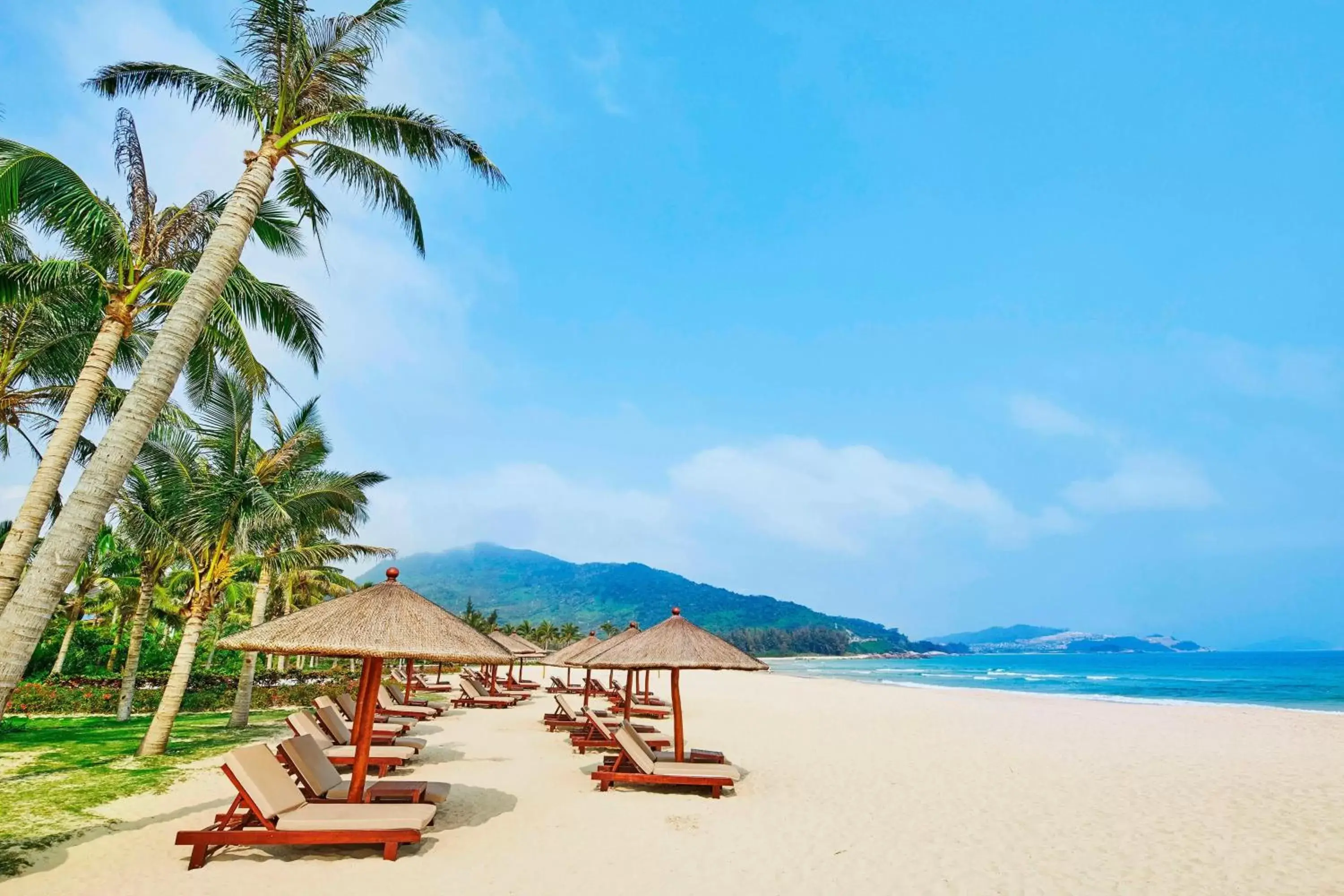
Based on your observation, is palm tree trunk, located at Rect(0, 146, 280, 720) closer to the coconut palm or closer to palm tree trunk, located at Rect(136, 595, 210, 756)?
palm tree trunk, located at Rect(136, 595, 210, 756)

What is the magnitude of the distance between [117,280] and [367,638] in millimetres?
5540

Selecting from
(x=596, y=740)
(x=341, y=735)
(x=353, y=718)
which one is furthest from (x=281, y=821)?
(x=353, y=718)

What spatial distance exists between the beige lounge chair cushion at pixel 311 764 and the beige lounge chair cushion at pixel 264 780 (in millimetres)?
152

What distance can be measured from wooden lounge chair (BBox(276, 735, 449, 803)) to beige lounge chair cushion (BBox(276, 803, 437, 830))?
0.40 meters

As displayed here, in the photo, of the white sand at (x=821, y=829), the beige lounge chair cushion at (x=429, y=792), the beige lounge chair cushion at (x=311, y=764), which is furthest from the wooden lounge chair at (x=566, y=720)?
the beige lounge chair cushion at (x=311, y=764)

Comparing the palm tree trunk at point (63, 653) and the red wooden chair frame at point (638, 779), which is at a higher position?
the palm tree trunk at point (63, 653)

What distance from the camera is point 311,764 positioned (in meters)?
6.39

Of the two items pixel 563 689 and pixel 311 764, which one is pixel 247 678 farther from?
pixel 563 689

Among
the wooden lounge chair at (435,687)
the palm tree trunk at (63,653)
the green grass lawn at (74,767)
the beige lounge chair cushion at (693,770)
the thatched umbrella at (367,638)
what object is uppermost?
the thatched umbrella at (367,638)

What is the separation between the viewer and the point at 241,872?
202 inches

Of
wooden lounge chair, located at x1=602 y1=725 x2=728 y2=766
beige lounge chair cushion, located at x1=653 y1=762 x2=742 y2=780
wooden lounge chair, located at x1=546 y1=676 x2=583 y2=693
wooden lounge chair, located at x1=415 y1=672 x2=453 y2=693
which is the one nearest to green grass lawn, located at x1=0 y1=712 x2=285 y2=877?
wooden lounge chair, located at x1=602 y1=725 x2=728 y2=766

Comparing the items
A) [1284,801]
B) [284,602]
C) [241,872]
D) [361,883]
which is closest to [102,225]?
[241,872]

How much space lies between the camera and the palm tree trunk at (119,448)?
4.74 m

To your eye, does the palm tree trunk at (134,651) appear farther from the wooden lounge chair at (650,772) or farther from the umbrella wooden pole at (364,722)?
the wooden lounge chair at (650,772)
